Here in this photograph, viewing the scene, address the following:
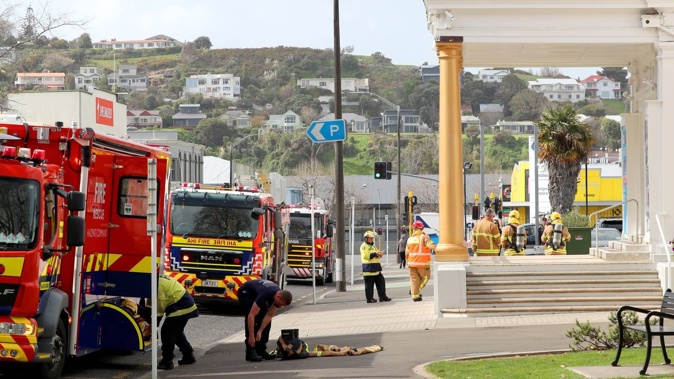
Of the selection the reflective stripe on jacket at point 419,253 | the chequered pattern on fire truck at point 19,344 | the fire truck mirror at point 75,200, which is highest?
the fire truck mirror at point 75,200

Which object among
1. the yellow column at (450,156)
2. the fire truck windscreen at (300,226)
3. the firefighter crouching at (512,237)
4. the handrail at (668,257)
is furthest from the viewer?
the fire truck windscreen at (300,226)

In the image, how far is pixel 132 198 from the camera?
15844mm

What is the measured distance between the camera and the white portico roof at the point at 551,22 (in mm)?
22000

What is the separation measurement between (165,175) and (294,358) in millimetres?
3286

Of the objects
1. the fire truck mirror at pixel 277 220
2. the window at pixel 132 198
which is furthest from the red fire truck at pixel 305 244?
the window at pixel 132 198

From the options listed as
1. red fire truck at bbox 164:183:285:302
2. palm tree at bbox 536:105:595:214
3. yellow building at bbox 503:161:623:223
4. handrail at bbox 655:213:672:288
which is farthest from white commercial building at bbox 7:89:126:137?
handrail at bbox 655:213:672:288

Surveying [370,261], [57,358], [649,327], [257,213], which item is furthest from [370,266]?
[649,327]

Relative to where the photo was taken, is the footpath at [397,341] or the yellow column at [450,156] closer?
the footpath at [397,341]

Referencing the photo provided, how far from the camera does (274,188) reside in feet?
147

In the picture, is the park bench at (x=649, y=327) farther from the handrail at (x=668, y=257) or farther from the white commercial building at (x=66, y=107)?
the white commercial building at (x=66, y=107)

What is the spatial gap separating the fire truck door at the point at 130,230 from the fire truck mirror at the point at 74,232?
9.26 feet

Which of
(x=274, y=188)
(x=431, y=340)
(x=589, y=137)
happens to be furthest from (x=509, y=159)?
(x=431, y=340)

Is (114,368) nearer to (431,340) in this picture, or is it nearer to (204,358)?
(204,358)

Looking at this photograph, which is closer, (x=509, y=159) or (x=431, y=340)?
(x=431, y=340)
